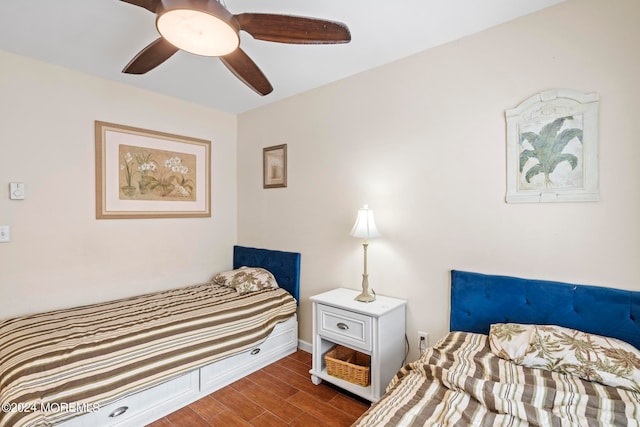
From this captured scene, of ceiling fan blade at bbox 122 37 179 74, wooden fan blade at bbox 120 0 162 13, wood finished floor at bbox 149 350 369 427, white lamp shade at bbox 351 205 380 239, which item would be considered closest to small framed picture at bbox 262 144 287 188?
white lamp shade at bbox 351 205 380 239

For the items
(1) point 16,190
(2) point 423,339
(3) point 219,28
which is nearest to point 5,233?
(1) point 16,190

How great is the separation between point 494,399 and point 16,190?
3.25m

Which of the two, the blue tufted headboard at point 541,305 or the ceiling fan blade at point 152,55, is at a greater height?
the ceiling fan blade at point 152,55

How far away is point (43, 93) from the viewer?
2451 mm

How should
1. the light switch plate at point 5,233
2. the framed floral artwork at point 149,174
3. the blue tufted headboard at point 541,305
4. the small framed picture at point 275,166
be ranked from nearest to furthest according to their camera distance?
1. the blue tufted headboard at point 541,305
2. the light switch plate at point 5,233
3. the framed floral artwork at point 149,174
4. the small framed picture at point 275,166

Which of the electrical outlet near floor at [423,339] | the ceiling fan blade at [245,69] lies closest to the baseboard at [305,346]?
the electrical outlet near floor at [423,339]

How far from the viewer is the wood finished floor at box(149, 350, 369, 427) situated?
2031 mm

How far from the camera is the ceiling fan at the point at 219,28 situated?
4.17 feet

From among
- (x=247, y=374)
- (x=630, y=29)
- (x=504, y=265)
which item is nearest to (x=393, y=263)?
(x=504, y=265)

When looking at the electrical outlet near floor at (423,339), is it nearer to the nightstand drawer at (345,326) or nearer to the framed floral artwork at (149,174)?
the nightstand drawer at (345,326)

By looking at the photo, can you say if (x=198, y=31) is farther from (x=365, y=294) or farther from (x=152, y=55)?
(x=365, y=294)

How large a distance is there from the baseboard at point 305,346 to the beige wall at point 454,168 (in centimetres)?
8

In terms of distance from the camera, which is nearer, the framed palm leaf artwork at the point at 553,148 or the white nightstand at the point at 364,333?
the framed palm leaf artwork at the point at 553,148

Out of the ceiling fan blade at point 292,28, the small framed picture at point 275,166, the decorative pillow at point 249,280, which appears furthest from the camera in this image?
the small framed picture at point 275,166
